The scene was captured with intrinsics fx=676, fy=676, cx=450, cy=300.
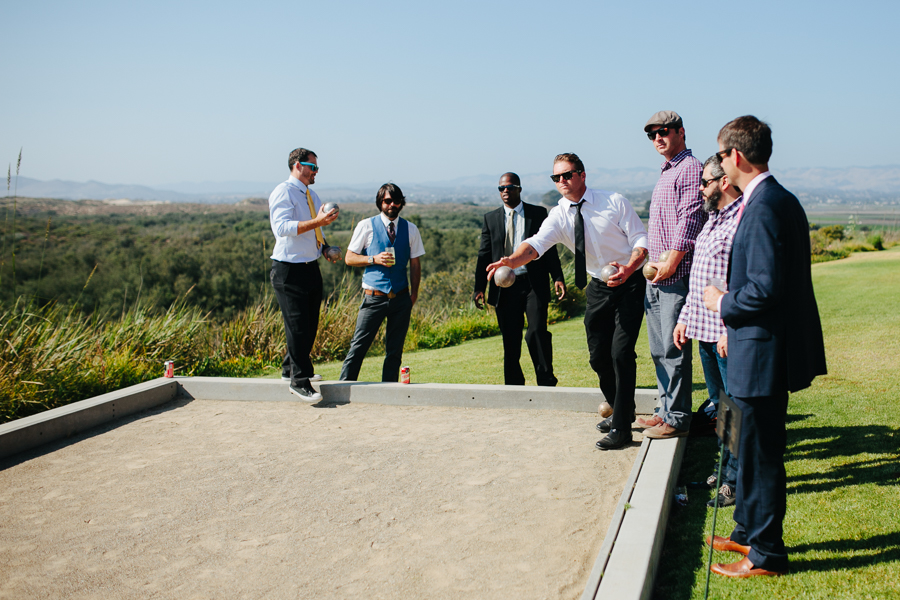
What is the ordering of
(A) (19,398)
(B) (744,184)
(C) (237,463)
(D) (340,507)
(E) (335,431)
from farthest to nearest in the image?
(A) (19,398)
(E) (335,431)
(C) (237,463)
(D) (340,507)
(B) (744,184)

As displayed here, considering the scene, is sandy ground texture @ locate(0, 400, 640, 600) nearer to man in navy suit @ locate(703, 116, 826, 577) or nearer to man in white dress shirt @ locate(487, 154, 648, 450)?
man in white dress shirt @ locate(487, 154, 648, 450)

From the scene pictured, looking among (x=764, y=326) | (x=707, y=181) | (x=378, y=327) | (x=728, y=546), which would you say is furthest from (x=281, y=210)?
(x=728, y=546)

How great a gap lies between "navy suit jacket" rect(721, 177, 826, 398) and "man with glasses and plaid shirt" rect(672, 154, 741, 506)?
0.47 m

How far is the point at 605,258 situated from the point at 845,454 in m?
2.12

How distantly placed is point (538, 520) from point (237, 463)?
2402mm

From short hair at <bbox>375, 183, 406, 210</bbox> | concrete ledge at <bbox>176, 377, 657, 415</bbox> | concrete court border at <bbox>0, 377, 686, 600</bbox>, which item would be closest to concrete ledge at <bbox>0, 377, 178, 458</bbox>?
concrete court border at <bbox>0, 377, 686, 600</bbox>

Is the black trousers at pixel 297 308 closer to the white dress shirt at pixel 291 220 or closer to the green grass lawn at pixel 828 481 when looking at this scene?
the white dress shirt at pixel 291 220

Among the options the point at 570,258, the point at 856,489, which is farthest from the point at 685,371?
the point at 570,258

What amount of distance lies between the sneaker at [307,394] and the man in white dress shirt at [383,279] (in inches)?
17.9

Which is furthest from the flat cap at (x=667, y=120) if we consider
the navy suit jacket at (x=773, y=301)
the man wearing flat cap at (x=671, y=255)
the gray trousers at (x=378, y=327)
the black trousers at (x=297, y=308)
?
the black trousers at (x=297, y=308)

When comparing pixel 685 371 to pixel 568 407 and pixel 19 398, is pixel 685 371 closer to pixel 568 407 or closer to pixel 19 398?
pixel 568 407

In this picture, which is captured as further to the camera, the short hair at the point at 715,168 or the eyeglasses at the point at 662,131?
the eyeglasses at the point at 662,131

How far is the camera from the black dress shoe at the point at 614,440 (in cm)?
497

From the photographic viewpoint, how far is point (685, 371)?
4.75 m
